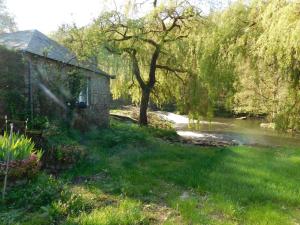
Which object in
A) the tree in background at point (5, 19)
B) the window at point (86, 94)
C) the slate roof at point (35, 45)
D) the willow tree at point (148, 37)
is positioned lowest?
the window at point (86, 94)

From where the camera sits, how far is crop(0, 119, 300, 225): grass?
518 cm

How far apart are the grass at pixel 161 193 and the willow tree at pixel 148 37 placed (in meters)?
8.07

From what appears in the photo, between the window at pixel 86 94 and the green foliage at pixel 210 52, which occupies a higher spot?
the green foliage at pixel 210 52

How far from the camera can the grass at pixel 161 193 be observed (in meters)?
5.18

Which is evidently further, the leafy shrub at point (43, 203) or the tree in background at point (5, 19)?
the tree in background at point (5, 19)

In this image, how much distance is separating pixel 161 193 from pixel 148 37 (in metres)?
12.4

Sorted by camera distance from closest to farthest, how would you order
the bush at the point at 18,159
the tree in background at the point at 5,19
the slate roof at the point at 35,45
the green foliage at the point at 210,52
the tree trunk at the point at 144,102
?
1. the bush at the point at 18,159
2. the slate roof at the point at 35,45
3. the green foliage at the point at 210,52
4. the tree trunk at the point at 144,102
5. the tree in background at the point at 5,19

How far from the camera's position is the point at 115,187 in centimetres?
662

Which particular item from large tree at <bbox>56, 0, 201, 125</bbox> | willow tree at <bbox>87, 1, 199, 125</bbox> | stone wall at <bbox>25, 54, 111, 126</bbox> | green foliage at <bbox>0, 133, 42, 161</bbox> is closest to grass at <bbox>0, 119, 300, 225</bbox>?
green foliage at <bbox>0, 133, 42, 161</bbox>

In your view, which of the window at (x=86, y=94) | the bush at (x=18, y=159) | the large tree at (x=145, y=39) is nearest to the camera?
the bush at (x=18, y=159)

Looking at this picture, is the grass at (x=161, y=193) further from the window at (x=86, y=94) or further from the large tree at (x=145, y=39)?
the large tree at (x=145, y=39)

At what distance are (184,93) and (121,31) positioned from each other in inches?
180

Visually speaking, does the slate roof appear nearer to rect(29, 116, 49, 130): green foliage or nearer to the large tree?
the large tree

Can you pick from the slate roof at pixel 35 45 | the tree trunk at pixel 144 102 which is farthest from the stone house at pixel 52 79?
the tree trunk at pixel 144 102
